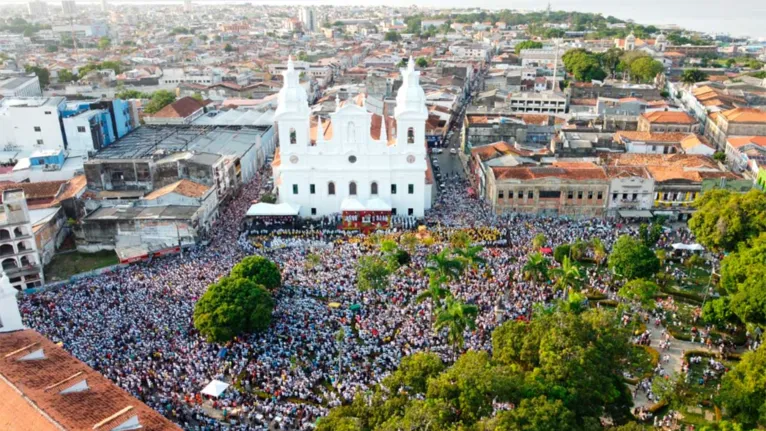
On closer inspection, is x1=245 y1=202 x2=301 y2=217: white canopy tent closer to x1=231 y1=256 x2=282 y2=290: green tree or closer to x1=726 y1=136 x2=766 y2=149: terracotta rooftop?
x1=231 y1=256 x2=282 y2=290: green tree

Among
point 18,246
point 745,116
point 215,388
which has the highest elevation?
point 745,116

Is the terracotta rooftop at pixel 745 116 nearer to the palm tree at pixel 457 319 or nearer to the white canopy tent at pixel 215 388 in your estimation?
the palm tree at pixel 457 319

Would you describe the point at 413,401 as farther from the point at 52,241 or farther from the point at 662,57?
the point at 662,57

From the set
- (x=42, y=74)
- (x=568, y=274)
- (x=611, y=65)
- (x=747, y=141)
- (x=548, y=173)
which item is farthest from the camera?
(x=611, y=65)

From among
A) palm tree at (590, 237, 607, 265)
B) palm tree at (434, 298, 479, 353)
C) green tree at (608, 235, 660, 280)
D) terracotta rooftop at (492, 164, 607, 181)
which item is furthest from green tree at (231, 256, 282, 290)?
terracotta rooftop at (492, 164, 607, 181)

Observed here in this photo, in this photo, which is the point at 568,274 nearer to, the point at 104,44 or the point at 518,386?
the point at 518,386

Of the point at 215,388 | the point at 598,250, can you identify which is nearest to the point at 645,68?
the point at 598,250

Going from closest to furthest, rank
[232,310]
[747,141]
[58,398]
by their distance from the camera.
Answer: [58,398] < [232,310] < [747,141]

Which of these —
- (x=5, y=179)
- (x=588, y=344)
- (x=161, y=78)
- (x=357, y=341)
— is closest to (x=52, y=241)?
(x=5, y=179)
